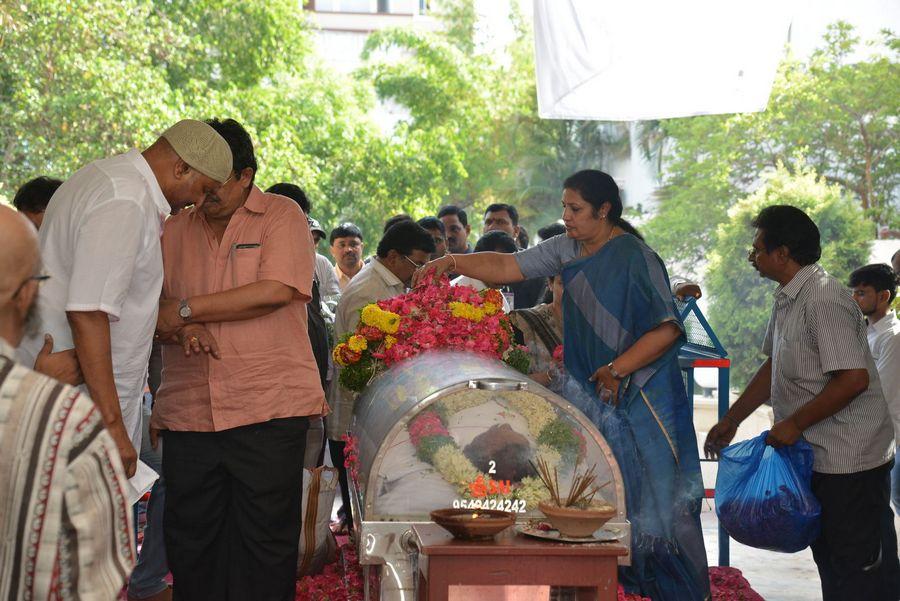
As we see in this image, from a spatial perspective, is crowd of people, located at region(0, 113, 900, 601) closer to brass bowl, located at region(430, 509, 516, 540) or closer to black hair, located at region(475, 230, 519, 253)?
brass bowl, located at region(430, 509, 516, 540)

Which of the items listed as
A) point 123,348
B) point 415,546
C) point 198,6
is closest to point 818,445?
point 415,546

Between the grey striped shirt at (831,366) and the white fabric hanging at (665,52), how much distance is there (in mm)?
1059

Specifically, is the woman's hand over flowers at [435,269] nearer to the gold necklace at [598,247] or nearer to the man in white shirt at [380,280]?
the gold necklace at [598,247]

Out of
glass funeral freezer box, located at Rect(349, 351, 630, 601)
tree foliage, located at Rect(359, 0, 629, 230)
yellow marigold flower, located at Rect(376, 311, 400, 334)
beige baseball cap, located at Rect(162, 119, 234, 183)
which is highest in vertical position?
tree foliage, located at Rect(359, 0, 629, 230)

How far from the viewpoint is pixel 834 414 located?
4625 millimetres

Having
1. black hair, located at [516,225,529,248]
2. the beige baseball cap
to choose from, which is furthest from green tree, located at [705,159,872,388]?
the beige baseball cap

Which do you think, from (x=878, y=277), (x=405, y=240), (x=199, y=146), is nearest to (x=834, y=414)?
(x=878, y=277)

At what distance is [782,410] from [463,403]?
73.5 inches

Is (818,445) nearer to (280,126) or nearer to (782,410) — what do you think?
(782,410)

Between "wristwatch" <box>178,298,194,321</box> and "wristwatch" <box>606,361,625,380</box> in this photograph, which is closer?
"wristwatch" <box>178,298,194,321</box>

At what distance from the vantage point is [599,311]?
14.8 ft

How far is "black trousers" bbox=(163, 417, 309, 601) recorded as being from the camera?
150 inches

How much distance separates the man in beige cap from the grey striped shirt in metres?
2.62

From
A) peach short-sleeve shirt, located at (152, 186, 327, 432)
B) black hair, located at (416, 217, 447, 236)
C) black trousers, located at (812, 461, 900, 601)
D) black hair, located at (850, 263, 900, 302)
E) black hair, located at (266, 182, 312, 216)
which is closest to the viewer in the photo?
peach short-sleeve shirt, located at (152, 186, 327, 432)
